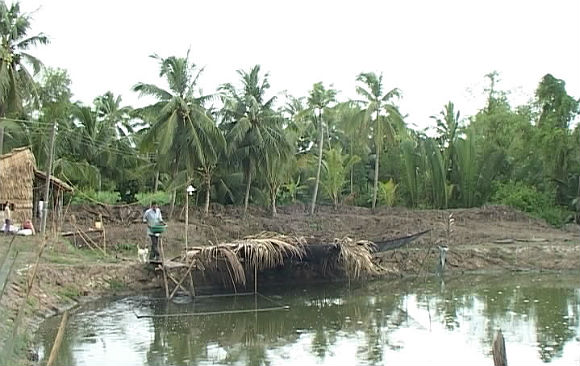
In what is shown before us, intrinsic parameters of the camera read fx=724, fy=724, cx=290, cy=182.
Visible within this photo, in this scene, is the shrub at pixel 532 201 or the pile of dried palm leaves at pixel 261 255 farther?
the shrub at pixel 532 201

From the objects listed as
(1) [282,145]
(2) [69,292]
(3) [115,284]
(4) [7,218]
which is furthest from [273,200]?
(2) [69,292]

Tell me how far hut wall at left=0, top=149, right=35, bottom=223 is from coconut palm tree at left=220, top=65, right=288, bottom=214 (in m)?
7.45

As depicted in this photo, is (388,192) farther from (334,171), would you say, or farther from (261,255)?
(261,255)

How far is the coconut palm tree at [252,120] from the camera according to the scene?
2598cm

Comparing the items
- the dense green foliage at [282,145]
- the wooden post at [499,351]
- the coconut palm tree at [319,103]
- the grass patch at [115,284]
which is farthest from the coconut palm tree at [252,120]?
the wooden post at [499,351]

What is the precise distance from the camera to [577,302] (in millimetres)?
16922

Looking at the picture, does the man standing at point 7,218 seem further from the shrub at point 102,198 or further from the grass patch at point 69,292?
the shrub at point 102,198

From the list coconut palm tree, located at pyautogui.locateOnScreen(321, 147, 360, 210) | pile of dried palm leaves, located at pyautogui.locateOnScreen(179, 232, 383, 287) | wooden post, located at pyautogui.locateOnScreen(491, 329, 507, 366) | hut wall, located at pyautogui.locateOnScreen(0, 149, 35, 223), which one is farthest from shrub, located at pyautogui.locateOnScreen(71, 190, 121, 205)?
wooden post, located at pyautogui.locateOnScreen(491, 329, 507, 366)

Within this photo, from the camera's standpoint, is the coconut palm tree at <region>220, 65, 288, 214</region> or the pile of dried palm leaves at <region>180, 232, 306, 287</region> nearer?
the pile of dried palm leaves at <region>180, 232, 306, 287</region>

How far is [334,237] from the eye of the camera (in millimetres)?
22391

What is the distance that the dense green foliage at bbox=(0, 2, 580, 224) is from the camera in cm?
2331

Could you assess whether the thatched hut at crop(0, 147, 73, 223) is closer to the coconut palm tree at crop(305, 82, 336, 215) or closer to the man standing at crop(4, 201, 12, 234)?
the man standing at crop(4, 201, 12, 234)

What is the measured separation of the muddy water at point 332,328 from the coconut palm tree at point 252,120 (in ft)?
26.7

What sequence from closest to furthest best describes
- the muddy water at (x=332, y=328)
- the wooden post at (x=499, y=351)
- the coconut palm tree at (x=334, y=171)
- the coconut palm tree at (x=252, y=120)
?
the wooden post at (x=499, y=351) < the muddy water at (x=332, y=328) < the coconut palm tree at (x=252, y=120) < the coconut palm tree at (x=334, y=171)
